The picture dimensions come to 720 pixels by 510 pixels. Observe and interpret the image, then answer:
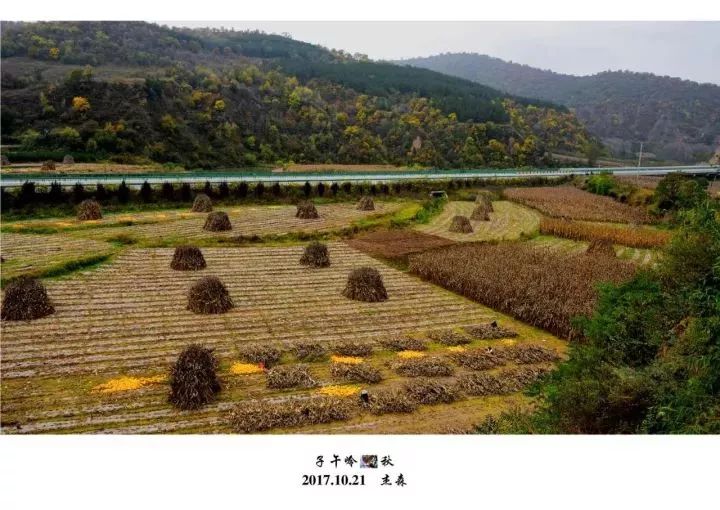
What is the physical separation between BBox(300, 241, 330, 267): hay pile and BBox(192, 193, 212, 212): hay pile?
17.5 m

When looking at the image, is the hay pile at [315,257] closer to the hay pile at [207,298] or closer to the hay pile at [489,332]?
the hay pile at [207,298]

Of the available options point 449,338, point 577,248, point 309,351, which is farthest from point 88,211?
point 577,248

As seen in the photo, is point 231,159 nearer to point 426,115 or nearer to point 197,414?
point 426,115

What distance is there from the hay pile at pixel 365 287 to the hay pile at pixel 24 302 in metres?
11.6

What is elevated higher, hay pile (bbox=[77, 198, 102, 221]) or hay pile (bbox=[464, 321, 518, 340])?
hay pile (bbox=[77, 198, 102, 221])

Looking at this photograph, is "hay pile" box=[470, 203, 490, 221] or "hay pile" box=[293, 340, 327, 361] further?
"hay pile" box=[470, 203, 490, 221]

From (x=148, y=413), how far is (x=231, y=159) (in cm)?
7215

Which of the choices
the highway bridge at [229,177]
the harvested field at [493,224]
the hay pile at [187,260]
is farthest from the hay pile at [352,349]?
the highway bridge at [229,177]

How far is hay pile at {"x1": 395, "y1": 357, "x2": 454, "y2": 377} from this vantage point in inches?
650

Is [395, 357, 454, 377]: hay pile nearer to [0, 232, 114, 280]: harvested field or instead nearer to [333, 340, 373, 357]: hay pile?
[333, 340, 373, 357]: hay pile

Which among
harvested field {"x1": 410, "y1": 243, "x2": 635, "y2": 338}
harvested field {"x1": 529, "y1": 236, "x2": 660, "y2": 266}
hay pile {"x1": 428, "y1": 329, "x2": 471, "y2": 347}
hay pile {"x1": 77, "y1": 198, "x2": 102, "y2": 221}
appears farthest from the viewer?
hay pile {"x1": 77, "y1": 198, "x2": 102, "y2": 221}

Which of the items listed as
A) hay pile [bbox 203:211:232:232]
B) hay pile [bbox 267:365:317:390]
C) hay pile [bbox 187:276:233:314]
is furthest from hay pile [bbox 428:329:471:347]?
hay pile [bbox 203:211:232:232]

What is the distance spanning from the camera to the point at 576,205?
57.7 m

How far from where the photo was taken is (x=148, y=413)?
43.4 ft
